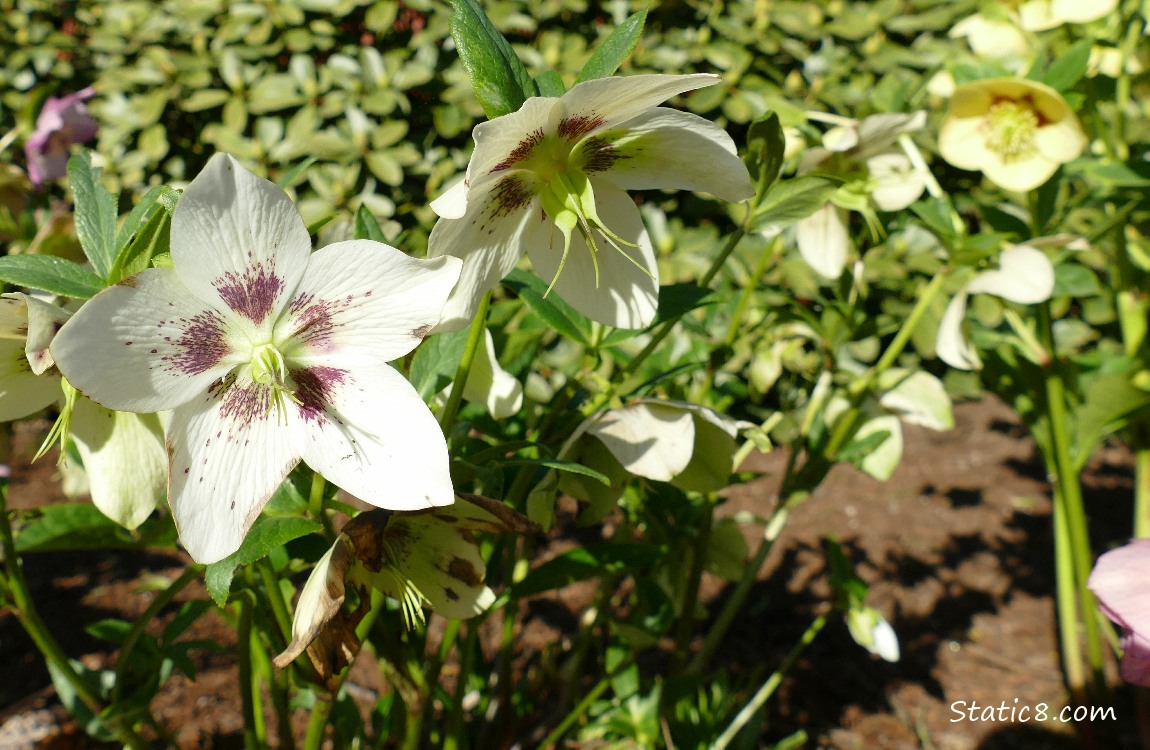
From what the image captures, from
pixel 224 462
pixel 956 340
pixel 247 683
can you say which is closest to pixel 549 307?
pixel 224 462

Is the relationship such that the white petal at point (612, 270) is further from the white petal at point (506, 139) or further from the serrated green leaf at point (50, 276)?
the serrated green leaf at point (50, 276)

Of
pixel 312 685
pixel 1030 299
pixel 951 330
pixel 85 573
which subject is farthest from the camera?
pixel 85 573

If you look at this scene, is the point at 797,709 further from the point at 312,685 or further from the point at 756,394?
the point at 312,685

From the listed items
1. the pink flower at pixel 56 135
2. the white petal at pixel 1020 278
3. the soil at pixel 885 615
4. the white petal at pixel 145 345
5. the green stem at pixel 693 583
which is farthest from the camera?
the soil at pixel 885 615

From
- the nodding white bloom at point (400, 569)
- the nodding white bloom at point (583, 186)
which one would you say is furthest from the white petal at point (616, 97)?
the nodding white bloom at point (400, 569)

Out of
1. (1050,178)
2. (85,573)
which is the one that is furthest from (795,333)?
(85,573)

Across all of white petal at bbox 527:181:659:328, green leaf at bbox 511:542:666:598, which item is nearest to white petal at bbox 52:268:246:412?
white petal at bbox 527:181:659:328
